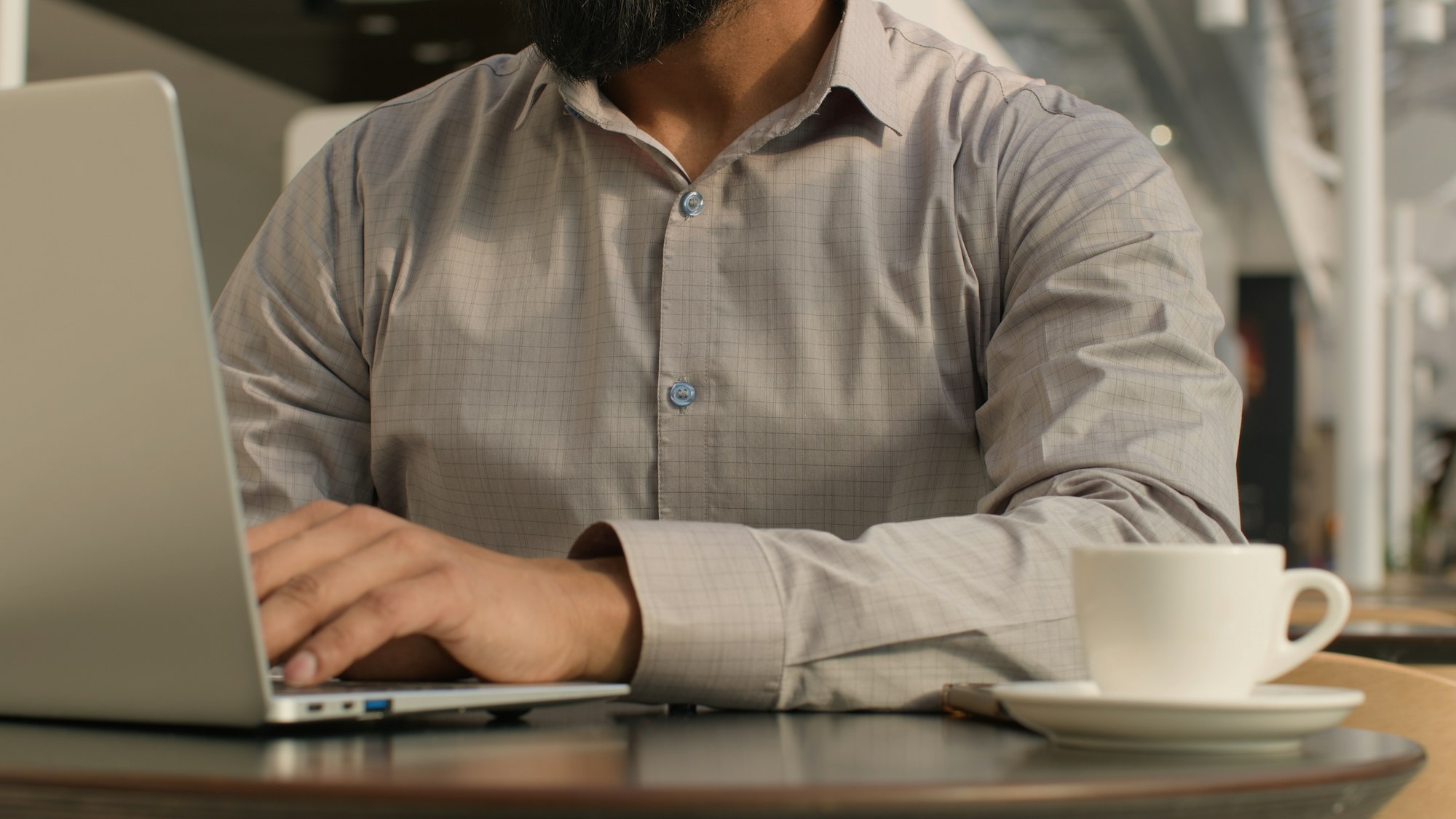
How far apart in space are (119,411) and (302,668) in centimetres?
15

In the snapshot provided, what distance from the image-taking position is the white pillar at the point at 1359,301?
20.2 ft

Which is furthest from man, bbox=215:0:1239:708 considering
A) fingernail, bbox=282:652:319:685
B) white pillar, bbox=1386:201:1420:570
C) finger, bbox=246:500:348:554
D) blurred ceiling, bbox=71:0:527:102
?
white pillar, bbox=1386:201:1420:570

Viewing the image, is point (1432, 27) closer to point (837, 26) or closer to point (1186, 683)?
point (837, 26)

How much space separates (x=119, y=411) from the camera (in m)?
0.62

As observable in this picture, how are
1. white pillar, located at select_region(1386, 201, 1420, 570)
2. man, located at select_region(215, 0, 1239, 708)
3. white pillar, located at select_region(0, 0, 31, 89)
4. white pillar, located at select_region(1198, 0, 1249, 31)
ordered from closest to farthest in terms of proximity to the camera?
1. man, located at select_region(215, 0, 1239, 708)
2. white pillar, located at select_region(0, 0, 31, 89)
3. white pillar, located at select_region(1198, 0, 1249, 31)
4. white pillar, located at select_region(1386, 201, 1420, 570)

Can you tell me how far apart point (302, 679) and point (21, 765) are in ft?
0.47

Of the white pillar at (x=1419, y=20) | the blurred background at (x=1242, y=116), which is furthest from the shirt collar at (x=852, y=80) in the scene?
the white pillar at (x=1419, y=20)

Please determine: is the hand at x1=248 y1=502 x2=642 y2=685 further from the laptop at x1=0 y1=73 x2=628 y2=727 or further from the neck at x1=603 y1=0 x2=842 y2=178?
the neck at x1=603 y1=0 x2=842 y2=178

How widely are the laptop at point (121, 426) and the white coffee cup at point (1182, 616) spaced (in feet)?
1.09

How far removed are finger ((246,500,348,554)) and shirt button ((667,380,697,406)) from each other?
604 mm

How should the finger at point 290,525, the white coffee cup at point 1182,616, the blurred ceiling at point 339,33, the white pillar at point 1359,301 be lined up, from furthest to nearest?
the blurred ceiling at point 339,33
the white pillar at point 1359,301
the finger at point 290,525
the white coffee cup at point 1182,616

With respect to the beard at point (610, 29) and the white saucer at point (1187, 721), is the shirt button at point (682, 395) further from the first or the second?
the white saucer at point (1187, 721)

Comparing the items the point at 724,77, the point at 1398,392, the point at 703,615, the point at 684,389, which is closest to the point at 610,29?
the point at 724,77

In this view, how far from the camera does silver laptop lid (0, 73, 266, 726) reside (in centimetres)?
59
